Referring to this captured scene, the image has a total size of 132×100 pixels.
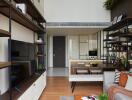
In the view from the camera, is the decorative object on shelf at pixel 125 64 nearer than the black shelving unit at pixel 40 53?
Yes

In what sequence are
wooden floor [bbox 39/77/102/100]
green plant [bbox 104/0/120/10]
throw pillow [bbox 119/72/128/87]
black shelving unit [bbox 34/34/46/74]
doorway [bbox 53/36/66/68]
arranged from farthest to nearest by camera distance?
1. doorway [bbox 53/36/66/68]
2. green plant [bbox 104/0/120/10]
3. black shelving unit [bbox 34/34/46/74]
4. wooden floor [bbox 39/77/102/100]
5. throw pillow [bbox 119/72/128/87]

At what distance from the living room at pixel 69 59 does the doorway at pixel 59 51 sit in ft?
15.6

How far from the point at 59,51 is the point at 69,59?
17.9ft

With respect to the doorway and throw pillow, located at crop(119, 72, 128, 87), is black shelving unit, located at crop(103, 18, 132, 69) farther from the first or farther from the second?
the doorway

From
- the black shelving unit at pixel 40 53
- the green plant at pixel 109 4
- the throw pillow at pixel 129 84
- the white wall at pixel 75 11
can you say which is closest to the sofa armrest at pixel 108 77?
the throw pillow at pixel 129 84

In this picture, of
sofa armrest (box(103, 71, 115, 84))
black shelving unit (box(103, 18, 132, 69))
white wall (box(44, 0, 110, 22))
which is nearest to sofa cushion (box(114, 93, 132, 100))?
sofa armrest (box(103, 71, 115, 84))

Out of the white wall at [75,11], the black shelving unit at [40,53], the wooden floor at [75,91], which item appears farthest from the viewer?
the white wall at [75,11]

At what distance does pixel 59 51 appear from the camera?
474 inches

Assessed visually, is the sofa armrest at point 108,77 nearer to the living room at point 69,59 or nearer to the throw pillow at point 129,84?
the living room at point 69,59

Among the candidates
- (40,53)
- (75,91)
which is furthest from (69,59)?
→ (75,91)

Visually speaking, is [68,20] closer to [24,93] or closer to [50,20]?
A: [50,20]

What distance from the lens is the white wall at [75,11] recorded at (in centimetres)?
719

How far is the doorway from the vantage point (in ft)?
39.4

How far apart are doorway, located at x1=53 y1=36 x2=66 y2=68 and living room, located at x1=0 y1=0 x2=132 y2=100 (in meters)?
4.76
